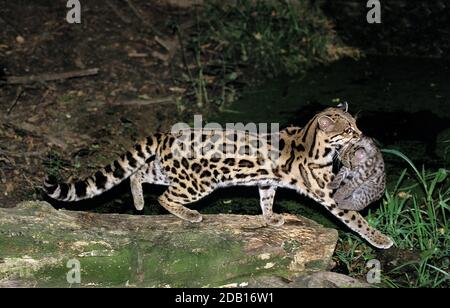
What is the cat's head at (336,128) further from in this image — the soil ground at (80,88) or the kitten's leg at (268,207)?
the soil ground at (80,88)

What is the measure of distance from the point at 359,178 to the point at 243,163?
0.97 metres

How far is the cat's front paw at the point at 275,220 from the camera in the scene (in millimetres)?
6438

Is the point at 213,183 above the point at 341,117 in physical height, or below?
below

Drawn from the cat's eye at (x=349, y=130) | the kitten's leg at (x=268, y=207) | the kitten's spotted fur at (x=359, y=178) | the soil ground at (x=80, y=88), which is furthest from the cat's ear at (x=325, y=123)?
the soil ground at (x=80, y=88)

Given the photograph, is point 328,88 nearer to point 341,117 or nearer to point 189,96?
point 189,96

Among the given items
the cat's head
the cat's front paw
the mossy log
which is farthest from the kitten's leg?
the cat's head

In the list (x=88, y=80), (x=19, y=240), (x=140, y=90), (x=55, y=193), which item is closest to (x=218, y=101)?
(x=140, y=90)

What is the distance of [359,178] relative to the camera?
6484 millimetres

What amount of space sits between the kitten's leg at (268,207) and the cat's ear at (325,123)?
2.60 ft

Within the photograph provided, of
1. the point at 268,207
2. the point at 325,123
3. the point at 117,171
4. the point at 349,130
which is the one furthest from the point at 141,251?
the point at 349,130

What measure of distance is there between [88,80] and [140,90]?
675 mm

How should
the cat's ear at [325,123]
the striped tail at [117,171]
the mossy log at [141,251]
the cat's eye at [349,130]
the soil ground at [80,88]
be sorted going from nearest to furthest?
1. the mossy log at [141,251]
2. the cat's ear at [325,123]
3. the cat's eye at [349,130]
4. the striped tail at [117,171]
5. the soil ground at [80,88]

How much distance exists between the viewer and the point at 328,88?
9953 millimetres

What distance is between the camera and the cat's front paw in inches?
253
